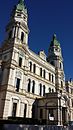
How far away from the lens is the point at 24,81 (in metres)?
31.8

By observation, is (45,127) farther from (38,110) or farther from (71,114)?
(71,114)

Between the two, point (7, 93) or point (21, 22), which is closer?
point (7, 93)

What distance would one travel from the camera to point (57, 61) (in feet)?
159

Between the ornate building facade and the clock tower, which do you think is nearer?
the ornate building facade

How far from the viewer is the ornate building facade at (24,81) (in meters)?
28.3

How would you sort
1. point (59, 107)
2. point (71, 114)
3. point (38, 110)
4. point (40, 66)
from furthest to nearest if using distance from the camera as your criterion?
1. point (71, 114)
2. point (40, 66)
3. point (38, 110)
4. point (59, 107)

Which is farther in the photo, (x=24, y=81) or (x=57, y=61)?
(x=57, y=61)

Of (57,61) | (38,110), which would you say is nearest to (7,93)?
(38,110)

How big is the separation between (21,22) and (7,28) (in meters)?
3.76

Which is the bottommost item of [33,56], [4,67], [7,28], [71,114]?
[71,114]

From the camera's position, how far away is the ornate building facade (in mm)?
28281

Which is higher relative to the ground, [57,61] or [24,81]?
[57,61]

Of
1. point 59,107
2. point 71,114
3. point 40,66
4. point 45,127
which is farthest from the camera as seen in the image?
point 71,114

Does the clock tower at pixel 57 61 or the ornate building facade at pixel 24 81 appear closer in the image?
the ornate building facade at pixel 24 81
